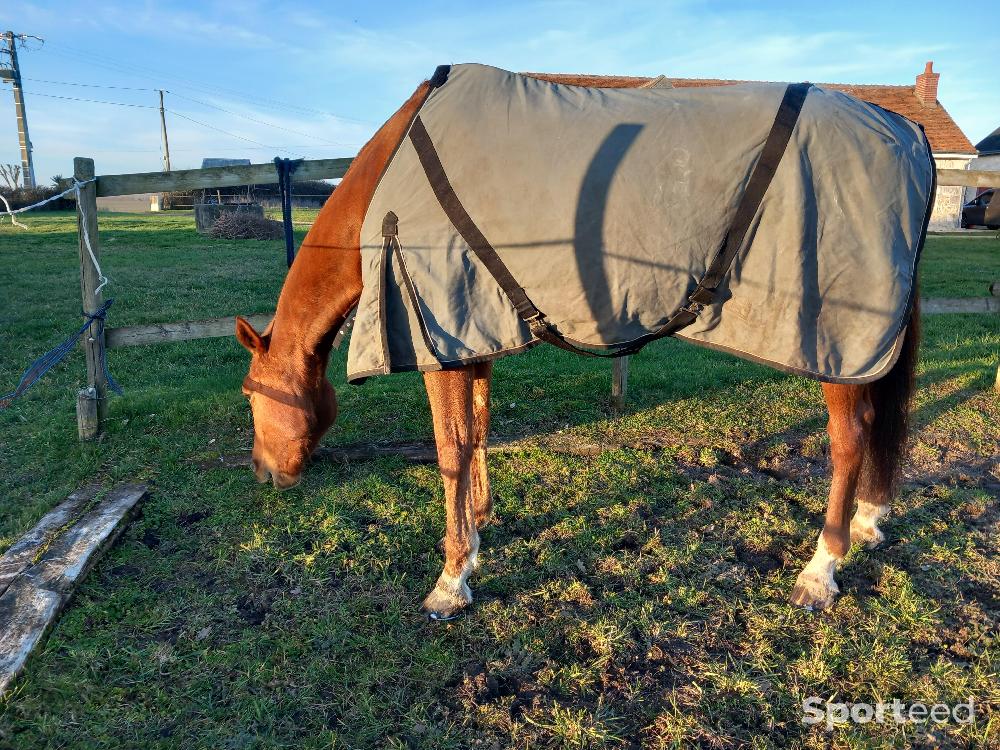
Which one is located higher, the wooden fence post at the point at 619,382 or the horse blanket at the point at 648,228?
the horse blanket at the point at 648,228

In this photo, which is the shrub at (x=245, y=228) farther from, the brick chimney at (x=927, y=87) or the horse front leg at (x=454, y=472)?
the brick chimney at (x=927, y=87)

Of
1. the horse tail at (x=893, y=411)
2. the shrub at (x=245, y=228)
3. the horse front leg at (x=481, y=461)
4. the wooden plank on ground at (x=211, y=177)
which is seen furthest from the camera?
the shrub at (x=245, y=228)

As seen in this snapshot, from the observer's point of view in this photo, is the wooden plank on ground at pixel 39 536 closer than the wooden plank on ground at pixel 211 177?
Yes

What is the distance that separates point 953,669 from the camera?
2.40 metres

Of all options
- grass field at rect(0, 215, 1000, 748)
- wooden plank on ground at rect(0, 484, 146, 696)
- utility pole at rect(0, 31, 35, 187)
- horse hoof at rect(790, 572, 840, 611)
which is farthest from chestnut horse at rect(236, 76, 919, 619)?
utility pole at rect(0, 31, 35, 187)

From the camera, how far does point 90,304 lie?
4.61m

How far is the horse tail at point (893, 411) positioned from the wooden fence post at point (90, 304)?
5069 millimetres

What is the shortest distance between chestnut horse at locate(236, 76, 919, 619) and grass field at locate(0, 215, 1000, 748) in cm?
19

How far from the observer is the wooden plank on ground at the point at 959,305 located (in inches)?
217

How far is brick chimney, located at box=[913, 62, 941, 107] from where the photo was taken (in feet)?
94.4

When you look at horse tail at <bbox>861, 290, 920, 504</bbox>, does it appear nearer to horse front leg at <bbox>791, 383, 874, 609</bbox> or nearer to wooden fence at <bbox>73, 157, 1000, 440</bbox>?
horse front leg at <bbox>791, 383, 874, 609</bbox>

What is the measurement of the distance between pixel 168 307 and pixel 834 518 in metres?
8.94

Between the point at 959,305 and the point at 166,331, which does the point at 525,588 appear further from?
the point at 959,305

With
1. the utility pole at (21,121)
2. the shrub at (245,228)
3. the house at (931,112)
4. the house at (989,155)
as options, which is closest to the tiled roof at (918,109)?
the house at (931,112)
